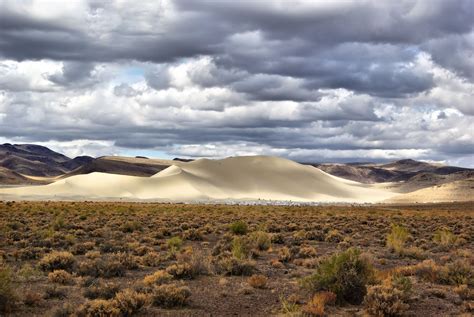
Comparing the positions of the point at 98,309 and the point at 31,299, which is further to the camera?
the point at 31,299

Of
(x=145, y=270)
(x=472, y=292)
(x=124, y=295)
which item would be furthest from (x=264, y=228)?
(x=124, y=295)

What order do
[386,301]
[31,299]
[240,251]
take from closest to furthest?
[386,301]
[31,299]
[240,251]

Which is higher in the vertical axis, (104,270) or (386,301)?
(386,301)

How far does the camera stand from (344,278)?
14281 millimetres

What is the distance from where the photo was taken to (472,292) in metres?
15.0

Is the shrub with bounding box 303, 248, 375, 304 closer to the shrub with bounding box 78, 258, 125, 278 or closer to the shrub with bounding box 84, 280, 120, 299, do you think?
the shrub with bounding box 84, 280, 120, 299

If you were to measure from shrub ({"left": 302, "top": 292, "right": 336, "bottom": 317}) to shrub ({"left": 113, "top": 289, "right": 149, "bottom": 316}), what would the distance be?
12.4 ft

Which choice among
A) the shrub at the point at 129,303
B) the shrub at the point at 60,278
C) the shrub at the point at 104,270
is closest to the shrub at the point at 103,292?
the shrub at the point at 129,303

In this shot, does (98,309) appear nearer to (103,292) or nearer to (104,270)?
(103,292)

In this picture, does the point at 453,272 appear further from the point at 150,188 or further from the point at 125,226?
the point at 150,188

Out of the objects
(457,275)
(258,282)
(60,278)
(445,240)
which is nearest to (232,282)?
(258,282)

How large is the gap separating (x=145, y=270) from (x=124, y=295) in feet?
20.0

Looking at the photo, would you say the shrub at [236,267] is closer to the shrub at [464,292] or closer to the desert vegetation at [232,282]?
the desert vegetation at [232,282]

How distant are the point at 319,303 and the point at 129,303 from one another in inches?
174
